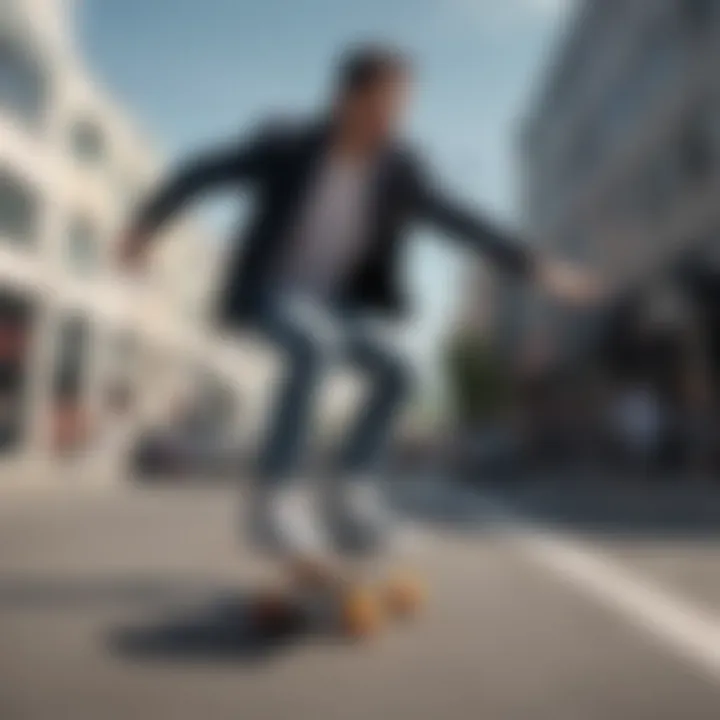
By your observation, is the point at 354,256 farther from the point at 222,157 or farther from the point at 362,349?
the point at 222,157

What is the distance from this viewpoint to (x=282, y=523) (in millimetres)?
2557

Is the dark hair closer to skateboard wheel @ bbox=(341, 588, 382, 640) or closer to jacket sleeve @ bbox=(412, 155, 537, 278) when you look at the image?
jacket sleeve @ bbox=(412, 155, 537, 278)

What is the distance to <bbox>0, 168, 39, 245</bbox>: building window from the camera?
363 cm

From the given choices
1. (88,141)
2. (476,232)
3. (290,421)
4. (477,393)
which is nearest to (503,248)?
(476,232)

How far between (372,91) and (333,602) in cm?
156

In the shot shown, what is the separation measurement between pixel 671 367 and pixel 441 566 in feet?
50.8

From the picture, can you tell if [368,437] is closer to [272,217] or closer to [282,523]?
[282,523]

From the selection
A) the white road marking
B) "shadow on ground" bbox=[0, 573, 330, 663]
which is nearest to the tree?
the white road marking

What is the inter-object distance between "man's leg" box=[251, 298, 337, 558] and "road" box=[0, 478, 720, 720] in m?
0.32

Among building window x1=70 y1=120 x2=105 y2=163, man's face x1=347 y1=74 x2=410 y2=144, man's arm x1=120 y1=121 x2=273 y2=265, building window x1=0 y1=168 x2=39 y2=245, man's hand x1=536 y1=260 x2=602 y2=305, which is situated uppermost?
building window x1=70 y1=120 x2=105 y2=163

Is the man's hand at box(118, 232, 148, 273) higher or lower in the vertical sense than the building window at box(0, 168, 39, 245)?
lower

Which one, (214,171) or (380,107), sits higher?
(380,107)

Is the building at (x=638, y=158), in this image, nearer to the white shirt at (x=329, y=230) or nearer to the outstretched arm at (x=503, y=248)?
the outstretched arm at (x=503, y=248)

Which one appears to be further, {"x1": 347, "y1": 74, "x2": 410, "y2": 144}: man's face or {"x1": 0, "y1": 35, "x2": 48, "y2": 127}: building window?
{"x1": 0, "y1": 35, "x2": 48, "y2": 127}: building window
